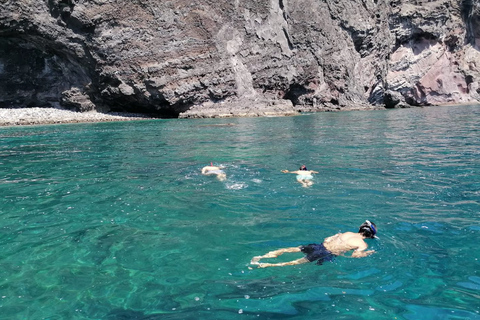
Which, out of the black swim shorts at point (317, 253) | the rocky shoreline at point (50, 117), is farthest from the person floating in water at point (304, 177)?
the rocky shoreline at point (50, 117)

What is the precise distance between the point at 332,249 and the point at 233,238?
1.58m

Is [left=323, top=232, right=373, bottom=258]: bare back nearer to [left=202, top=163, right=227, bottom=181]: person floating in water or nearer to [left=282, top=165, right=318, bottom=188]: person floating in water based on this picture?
[left=282, top=165, right=318, bottom=188]: person floating in water

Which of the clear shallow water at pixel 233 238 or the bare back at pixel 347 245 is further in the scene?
the bare back at pixel 347 245

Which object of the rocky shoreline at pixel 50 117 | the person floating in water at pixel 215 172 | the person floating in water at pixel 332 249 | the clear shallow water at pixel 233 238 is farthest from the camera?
the rocky shoreline at pixel 50 117

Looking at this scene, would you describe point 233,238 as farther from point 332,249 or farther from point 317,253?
point 332,249

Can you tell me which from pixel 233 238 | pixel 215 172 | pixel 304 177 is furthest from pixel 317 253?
pixel 215 172

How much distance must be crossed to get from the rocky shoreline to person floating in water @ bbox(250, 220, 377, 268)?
3462cm

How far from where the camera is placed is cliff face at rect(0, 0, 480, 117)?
37875 mm

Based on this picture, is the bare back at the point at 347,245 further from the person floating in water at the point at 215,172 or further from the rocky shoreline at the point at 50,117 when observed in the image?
the rocky shoreline at the point at 50,117

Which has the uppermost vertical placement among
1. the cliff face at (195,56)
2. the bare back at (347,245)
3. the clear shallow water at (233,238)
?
the cliff face at (195,56)

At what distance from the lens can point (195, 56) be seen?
1580 inches

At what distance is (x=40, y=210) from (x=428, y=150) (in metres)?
12.8

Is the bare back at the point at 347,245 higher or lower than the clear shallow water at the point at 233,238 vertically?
higher

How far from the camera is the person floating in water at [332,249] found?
189 inches
